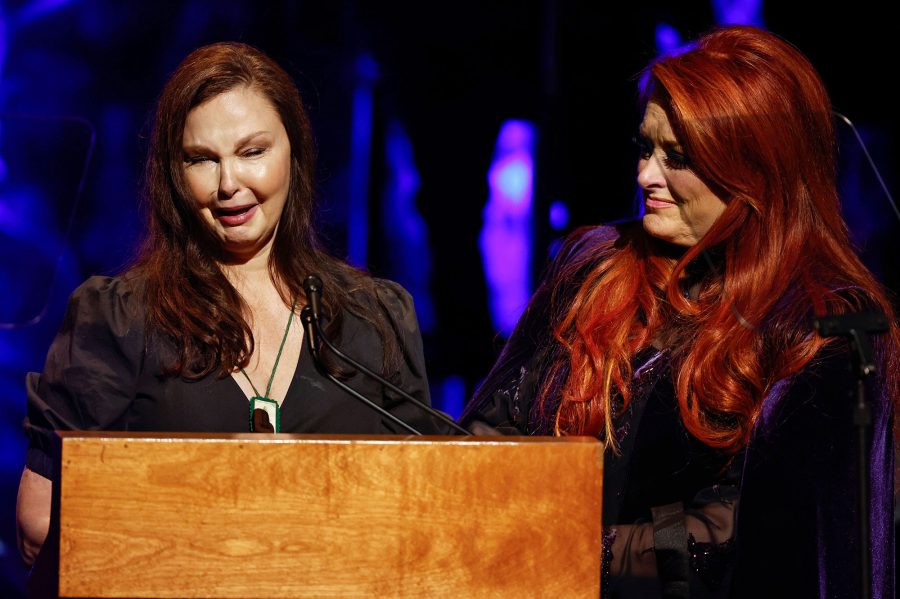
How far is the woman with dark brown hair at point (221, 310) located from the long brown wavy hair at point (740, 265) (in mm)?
409

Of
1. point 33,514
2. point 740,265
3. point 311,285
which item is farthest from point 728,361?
point 33,514

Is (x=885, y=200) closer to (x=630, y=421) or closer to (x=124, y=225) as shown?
(x=630, y=421)

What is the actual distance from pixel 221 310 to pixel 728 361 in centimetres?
96

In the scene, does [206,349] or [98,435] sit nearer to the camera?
[98,435]

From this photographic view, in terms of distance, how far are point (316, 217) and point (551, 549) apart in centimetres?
118

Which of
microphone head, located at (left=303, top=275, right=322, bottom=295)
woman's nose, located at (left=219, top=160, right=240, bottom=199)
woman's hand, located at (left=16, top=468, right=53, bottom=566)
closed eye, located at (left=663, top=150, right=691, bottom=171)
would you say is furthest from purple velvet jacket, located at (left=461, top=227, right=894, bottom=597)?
woman's hand, located at (left=16, top=468, right=53, bottom=566)

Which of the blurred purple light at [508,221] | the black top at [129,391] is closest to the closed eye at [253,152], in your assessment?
the black top at [129,391]

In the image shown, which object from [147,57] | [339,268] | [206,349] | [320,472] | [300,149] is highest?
[147,57]

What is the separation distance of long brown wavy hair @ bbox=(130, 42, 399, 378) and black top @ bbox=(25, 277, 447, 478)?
4 cm

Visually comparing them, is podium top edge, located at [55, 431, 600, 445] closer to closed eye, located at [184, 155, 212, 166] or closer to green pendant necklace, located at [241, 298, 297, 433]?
green pendant necklace, located at [241, 298, 297, 433]

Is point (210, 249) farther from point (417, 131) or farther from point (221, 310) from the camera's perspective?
point (417, 131)

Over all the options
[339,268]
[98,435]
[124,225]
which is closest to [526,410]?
[339,268]

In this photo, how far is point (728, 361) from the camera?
6.70 feet

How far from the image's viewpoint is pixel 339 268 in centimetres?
233
